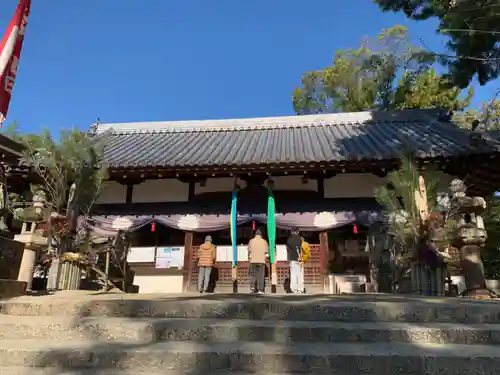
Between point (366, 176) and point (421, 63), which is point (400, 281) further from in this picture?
point (421, 63)

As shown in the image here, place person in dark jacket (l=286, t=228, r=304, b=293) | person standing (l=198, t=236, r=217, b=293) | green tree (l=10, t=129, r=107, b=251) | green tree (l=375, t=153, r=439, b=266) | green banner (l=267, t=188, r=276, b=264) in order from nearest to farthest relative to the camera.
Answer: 1. green tree (l=375, t=153, r=439, b=266)
2. green tree (l=10, t=129, r=107, b=251)
3. person in dark jacket (l=286, t=228, r=304, b=293)
4. person standing (l=198, t=236, r=217, b=293)
5. green banner (l=267, t=188, r=276, b=264)

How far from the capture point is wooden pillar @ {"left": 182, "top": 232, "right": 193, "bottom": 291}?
1002 cm

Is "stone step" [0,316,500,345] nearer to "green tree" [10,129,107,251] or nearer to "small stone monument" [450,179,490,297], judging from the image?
"small stone monument" [450,179,490,297]

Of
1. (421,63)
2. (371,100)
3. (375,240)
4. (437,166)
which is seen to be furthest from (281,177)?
(371,100)

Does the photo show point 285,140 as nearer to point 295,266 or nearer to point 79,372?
point 295,266

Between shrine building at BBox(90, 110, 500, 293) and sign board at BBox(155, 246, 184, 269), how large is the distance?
0.09 ft

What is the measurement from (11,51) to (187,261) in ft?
20.7

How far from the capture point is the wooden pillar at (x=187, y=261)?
10.0 metres

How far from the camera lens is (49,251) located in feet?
24.4

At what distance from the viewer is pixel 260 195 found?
10477 mm

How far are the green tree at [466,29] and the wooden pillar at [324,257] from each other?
15.9 feet

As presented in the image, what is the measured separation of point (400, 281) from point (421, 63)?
→ 169 inches

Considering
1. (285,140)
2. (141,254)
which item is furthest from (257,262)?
(285,140)

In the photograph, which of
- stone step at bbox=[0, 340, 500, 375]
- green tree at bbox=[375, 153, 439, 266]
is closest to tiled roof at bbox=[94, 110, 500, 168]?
green tree at bbox=[375, 153, 439, 266]
